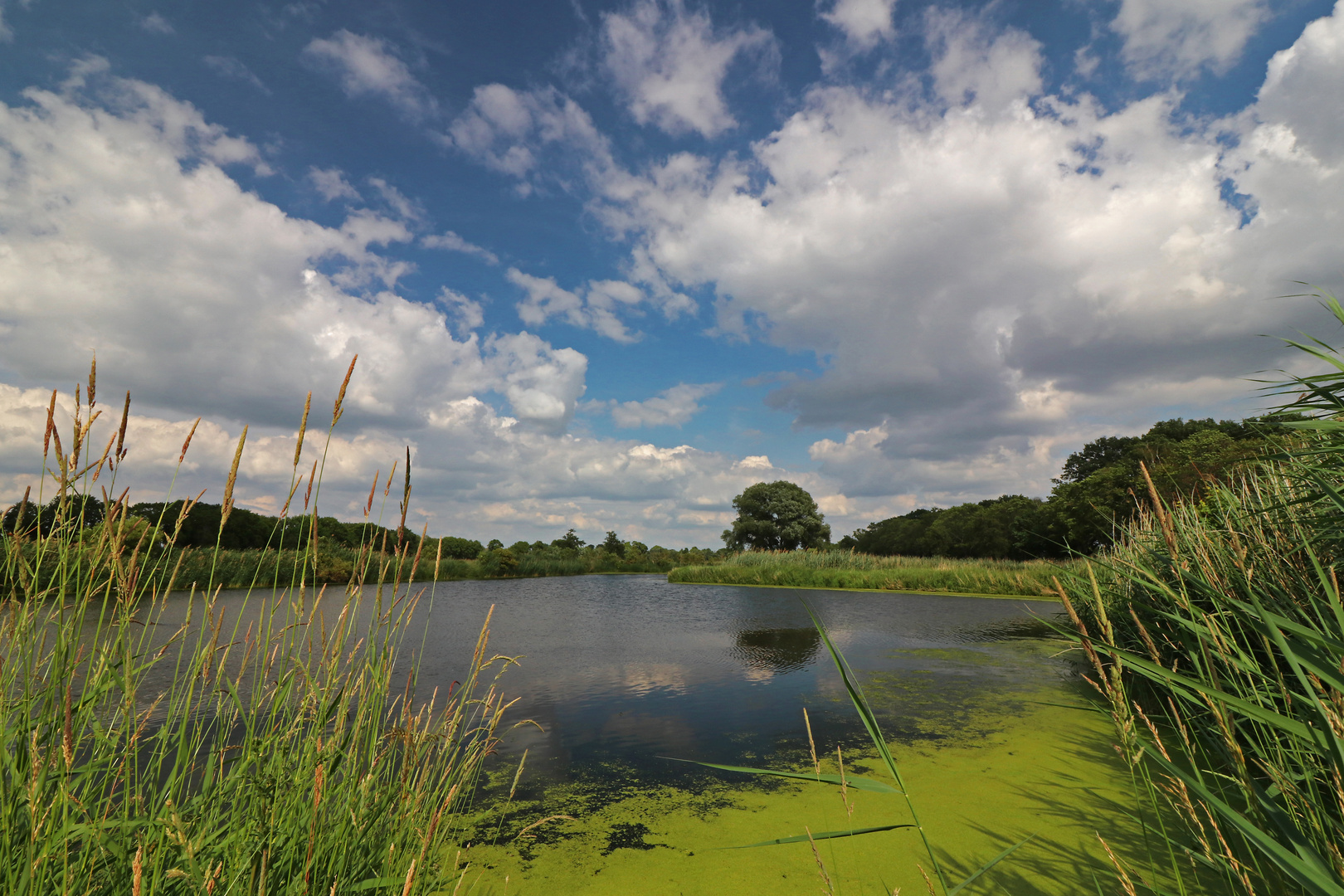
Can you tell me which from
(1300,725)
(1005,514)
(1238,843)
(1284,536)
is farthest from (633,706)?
(1005,514)

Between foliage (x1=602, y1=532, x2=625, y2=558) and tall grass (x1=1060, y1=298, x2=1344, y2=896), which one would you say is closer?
tall grass (x1=1060, y1=298, x2=1344, y2=896)

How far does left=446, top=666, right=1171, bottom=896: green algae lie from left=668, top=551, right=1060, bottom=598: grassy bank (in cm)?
1264

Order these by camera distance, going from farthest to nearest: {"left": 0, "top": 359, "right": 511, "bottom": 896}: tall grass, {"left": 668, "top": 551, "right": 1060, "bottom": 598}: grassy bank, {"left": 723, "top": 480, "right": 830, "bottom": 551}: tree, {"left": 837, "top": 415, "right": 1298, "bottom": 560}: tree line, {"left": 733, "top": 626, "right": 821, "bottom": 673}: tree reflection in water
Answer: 1. {"left": 723, "top": 480, "right": 830, "bottom": 551}: tree
2. {"left": 837, "top": 415, "right": 1298, "bottom": 560}: tree line
3. {"left": 668, "top": 551, "right": 1060, "bottom": 598}: grassy bank
4. {"left": 733, "top": 626, "right": 821, "bottom": 673}: tree reflection in water
5. {"left": 0, "top": 359, "right": 511, "bottom": 896}: tall grass

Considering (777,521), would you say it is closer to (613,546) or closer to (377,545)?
(613,546)

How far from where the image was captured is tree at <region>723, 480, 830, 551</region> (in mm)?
31375

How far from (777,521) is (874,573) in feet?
48.3

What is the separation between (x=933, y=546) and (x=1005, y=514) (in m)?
5.80

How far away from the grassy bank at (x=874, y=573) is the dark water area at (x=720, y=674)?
155 inches

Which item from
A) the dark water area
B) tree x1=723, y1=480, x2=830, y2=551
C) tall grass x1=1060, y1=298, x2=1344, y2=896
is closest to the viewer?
tall grass x1=1060, y1=298, x2=1344, y2=896

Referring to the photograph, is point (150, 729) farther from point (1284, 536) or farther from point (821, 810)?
point (1284, 536)

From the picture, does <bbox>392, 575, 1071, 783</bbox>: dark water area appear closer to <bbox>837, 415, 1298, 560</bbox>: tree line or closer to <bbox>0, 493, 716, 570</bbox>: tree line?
<bbox>0, 493, 716, 570</bbox>: tree line

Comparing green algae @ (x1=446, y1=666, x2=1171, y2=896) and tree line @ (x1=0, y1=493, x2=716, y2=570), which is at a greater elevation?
tree line @ (x1=0, y1=493, x2=716, y2=570)

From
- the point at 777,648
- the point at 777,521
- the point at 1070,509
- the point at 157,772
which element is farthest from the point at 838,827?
the point at 777,521

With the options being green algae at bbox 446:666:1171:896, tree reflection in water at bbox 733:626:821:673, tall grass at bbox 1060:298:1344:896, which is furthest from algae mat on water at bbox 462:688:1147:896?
tree reflection in water at bbox 733:626:821:673
